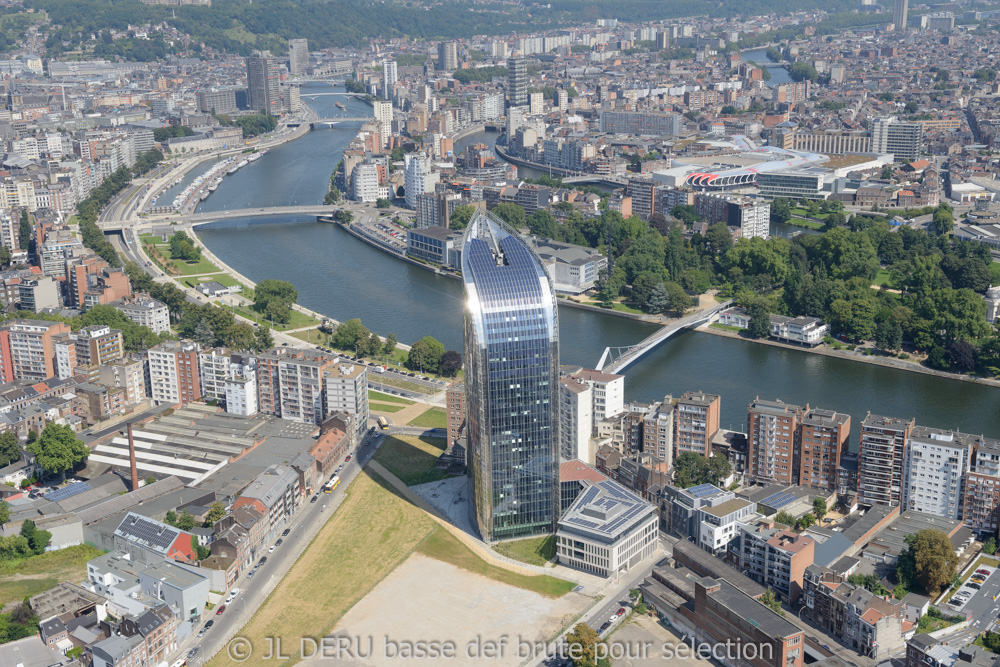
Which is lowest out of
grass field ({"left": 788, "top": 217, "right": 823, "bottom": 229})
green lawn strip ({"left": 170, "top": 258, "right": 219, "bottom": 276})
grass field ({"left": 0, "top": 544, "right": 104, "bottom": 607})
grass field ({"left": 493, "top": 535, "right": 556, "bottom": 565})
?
grass field ({"left": 0, "top": 544, "right": 104, "bottom": 607})

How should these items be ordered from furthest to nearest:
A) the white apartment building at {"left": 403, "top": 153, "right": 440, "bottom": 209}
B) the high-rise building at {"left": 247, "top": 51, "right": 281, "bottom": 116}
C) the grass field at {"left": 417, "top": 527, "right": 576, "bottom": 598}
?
the high-rise building at {"left": 247, "top": 51, "right": 281, "bottom": 116}
the white apartment building at {"left": 403, "top": 153, "right": 440, "bottom": 209}
the grass field at {"left": 417, "top": 527, "right": 576, "bottom": 598}

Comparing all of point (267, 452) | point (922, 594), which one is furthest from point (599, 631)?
point (267, 452)

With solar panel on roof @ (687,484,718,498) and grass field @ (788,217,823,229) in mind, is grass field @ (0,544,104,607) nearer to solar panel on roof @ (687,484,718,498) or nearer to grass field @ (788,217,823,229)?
solar panel on roof @ (687,484,718,498)

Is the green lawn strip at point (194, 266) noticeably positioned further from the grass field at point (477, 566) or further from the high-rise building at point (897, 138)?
the high-rise building at point (897, 138)

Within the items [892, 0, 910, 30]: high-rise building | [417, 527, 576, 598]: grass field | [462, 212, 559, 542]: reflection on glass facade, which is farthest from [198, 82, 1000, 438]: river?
[892, 0, 910, 30]: high-rise building

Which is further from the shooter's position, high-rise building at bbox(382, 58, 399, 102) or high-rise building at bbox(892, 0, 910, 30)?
Result: high-rise building at bbox(892, 0, 910, 30)

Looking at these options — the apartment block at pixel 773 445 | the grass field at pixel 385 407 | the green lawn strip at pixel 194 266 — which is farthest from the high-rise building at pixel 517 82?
the apartment block at pixel 773 445
